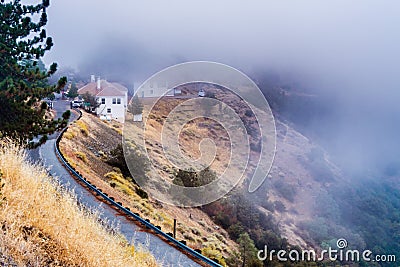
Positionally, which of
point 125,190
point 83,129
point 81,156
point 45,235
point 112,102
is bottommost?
point 125,190

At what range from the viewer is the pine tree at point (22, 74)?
519 inches

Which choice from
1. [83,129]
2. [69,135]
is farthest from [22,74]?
[83,129]

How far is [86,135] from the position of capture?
30.0 meters

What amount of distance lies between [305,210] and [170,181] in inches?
956

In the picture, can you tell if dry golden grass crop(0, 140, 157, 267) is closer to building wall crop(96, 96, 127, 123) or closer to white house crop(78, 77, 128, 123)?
white house crop(78, 77, 128, 123)

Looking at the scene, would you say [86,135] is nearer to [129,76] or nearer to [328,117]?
[129,76]

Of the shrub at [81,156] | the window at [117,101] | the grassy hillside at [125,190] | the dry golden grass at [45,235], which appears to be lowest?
the grassy hillside at [125,190]

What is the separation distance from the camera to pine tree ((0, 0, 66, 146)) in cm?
1318

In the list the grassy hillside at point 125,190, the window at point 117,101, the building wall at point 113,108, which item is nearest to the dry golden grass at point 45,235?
the grassy hillside at point 125,190

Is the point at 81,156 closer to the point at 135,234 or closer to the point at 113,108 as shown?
the point at 135,234

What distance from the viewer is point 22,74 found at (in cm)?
1397

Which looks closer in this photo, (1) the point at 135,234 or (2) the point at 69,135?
(1) the point at 135,234

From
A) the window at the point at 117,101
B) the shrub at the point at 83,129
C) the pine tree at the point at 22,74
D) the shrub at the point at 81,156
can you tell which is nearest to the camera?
the pine tree at the point at 22,74

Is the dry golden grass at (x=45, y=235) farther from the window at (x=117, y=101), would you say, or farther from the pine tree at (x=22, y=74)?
the window at (x=117, y=101)
